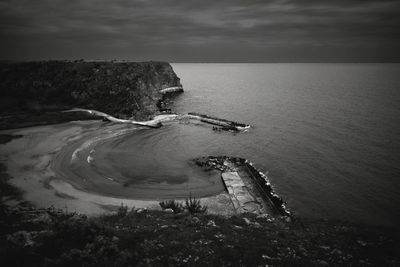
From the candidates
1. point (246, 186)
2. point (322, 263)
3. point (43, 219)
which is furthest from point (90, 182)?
point (322, 263)

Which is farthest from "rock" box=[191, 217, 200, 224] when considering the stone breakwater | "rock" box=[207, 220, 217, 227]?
the stone breakwater

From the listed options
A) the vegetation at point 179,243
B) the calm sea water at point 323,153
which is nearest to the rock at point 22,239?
the vegetation at point 179,243

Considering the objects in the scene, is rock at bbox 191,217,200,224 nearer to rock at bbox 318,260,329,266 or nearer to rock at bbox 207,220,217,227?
rock at bbox 207,220,217,227

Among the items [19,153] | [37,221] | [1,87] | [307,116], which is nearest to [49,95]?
[1,87]

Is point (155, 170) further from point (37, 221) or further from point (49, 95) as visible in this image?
point (49, 95)

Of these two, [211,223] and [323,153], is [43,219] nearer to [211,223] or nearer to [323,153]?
[211,223]
